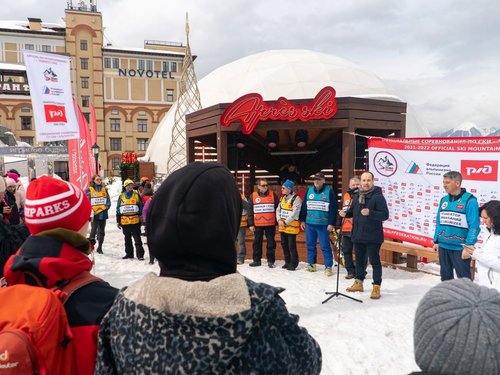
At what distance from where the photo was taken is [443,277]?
4.97m

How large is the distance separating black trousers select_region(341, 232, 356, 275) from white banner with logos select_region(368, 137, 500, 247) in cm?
101

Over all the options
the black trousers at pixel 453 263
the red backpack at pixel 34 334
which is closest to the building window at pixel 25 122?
the black trousers at pixel 453 263

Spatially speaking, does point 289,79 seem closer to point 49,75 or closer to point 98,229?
point 49,75

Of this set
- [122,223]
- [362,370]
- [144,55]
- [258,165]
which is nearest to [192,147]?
[258,165]

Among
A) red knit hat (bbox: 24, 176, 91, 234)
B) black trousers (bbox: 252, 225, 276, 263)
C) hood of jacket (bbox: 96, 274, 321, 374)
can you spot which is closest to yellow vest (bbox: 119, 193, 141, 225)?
black trousers (bbox: 252, 225, 276, 263)

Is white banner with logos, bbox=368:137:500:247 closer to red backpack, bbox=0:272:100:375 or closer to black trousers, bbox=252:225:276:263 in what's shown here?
black trousers, bbox=252:225:276:263

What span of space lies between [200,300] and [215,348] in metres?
0.13

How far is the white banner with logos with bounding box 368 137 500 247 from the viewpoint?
18.3ft

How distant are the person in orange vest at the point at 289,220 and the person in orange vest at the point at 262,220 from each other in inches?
8.3

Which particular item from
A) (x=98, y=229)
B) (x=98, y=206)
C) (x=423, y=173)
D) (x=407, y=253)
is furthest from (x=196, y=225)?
(x=98, y=229)

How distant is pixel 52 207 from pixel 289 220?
18.7 feet

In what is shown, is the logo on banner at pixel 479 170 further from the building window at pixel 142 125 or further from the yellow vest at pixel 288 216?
the building window at pixel 142 125

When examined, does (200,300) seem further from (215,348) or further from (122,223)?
(122,223)

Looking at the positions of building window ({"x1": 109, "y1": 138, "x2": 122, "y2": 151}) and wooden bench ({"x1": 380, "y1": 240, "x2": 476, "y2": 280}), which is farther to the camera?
building window ({"x1": 109, "y1": 138, "x2": 122, "y2": 151})
